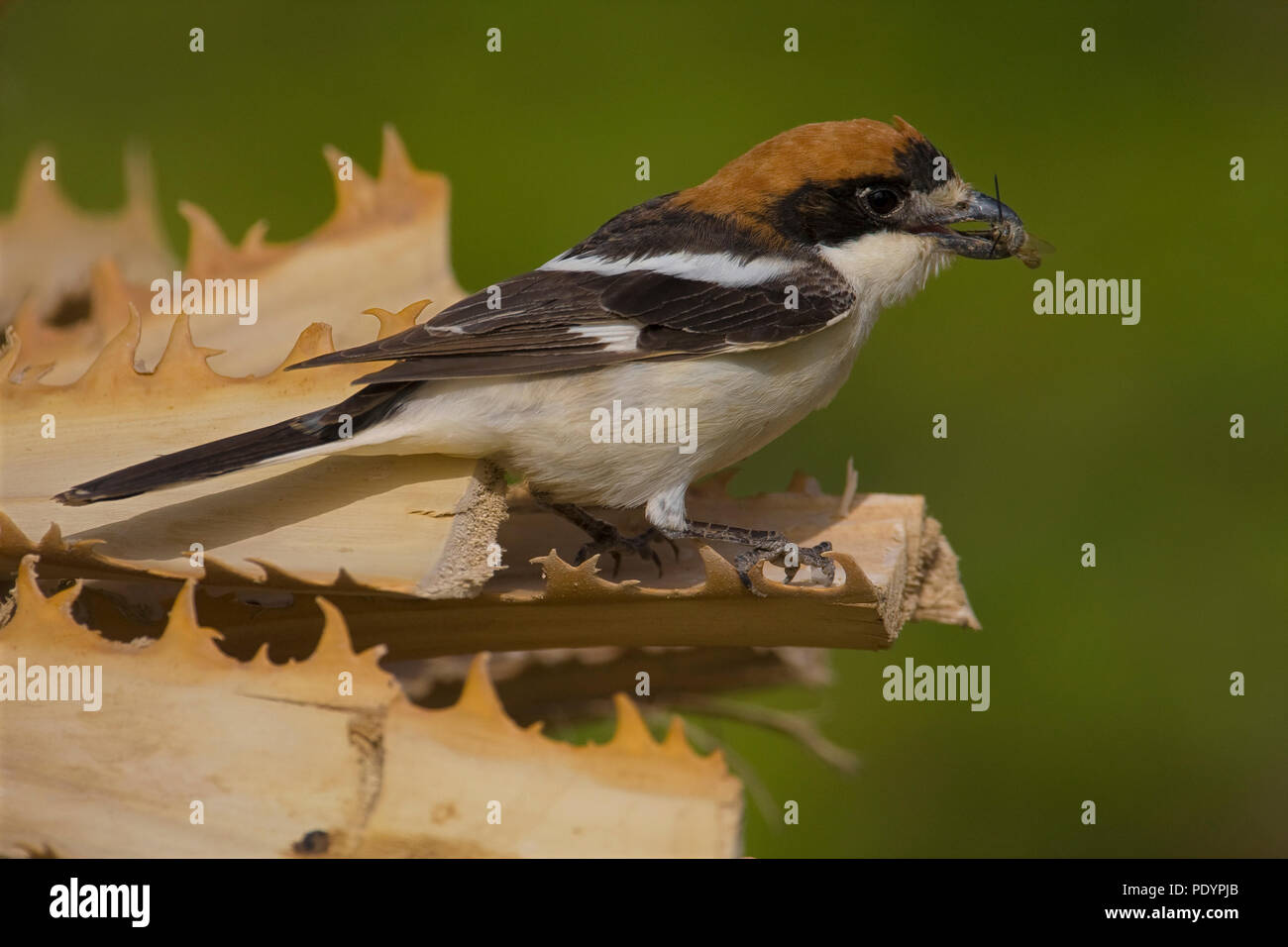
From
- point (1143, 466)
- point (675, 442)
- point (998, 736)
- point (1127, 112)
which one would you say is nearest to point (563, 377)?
point (675, 442)

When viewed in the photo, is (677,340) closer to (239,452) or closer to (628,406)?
(628,406)

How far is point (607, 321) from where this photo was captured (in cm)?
267

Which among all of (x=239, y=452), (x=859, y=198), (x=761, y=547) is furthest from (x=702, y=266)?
(x=239, y=452)

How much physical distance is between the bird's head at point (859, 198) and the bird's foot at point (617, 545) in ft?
2.41

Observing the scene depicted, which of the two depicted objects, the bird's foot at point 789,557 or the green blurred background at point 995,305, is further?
the green blurred background at point 995,305

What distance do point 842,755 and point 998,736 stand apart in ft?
5.61

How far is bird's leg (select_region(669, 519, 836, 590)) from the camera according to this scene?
253 centimetres

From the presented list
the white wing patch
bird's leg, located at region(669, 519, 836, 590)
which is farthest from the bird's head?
bird's leg, located at region(669, 519, 836, 590)

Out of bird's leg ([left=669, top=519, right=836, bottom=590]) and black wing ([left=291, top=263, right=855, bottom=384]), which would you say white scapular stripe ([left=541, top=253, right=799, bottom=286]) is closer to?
A: black wing ([left=291, top=263, right=855, bottom=384])

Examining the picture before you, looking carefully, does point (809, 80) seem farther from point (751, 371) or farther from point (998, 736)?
point (751, 371)

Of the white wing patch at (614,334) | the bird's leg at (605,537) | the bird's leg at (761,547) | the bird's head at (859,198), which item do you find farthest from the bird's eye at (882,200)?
the bird's leg at (605,537)

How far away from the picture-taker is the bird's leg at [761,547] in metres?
2.53

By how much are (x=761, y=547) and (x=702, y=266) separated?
637 mm

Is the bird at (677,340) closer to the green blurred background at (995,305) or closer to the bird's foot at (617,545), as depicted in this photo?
the bird's foot at (617,545)
